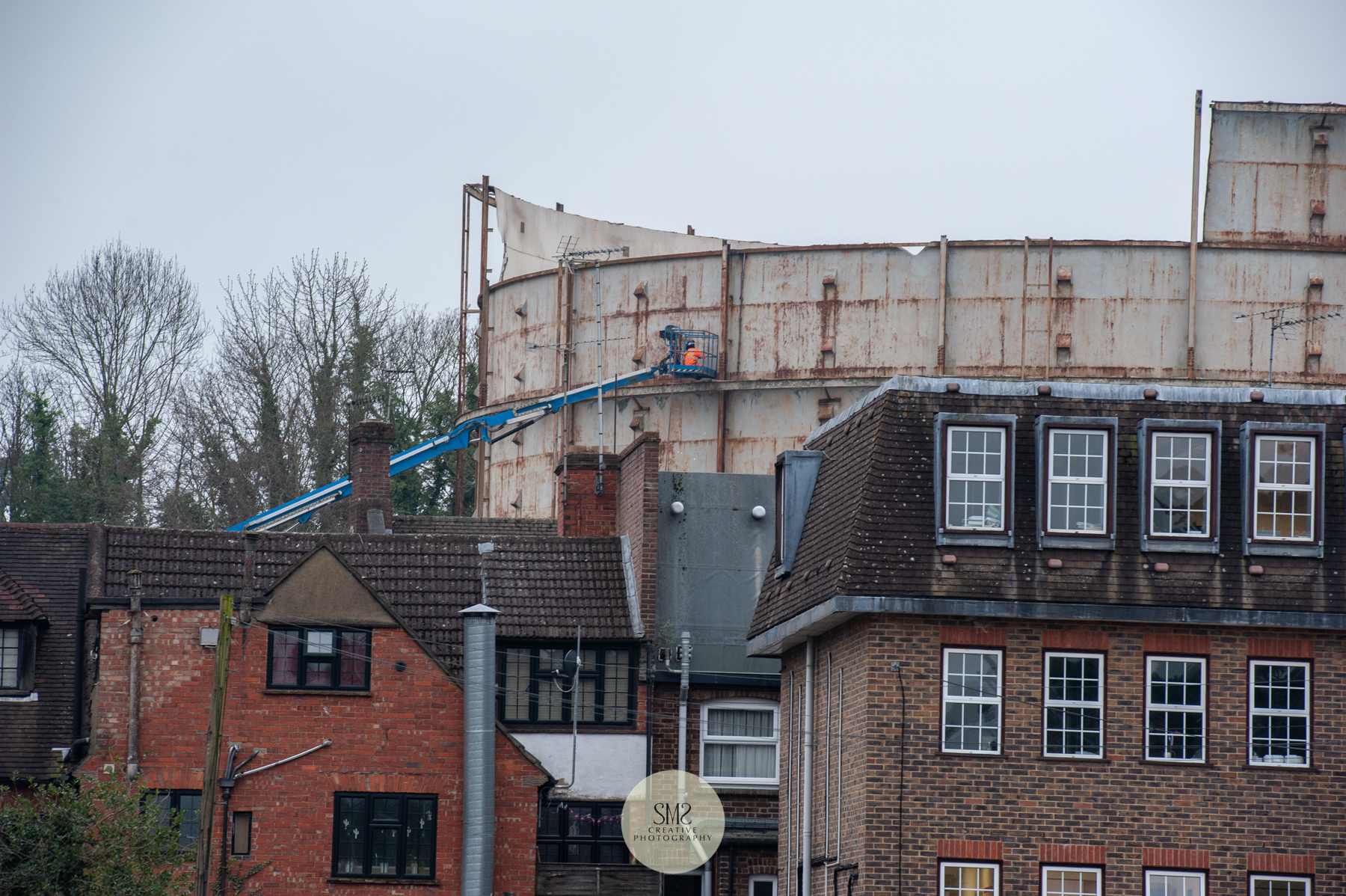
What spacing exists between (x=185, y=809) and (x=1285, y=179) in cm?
2988

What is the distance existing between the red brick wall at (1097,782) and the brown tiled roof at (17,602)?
15.2 m

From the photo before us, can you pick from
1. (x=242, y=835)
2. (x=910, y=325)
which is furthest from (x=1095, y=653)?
(x=910, y=325)

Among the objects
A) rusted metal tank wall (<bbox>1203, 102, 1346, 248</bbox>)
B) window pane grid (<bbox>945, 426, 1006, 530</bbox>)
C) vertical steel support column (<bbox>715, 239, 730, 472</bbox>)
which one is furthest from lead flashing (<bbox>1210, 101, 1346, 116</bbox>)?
window pane grid (<bbox>945, 426, 1006, 530</bbox>)

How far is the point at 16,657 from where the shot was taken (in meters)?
32.4

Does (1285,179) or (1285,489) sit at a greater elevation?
(1285,179)

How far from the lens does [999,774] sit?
25.3 metres

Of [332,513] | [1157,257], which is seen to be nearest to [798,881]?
[1157,257]

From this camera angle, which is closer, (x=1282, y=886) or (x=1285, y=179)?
(x=1282, y=886)

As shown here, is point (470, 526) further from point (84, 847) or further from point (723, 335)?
point (84, 847)

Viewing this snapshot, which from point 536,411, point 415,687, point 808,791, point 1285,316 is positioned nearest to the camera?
point 808,791

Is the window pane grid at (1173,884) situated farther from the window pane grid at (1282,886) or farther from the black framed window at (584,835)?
the black framed window at (584,835)

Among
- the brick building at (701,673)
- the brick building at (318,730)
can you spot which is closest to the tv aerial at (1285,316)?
the brick building at (701,673)

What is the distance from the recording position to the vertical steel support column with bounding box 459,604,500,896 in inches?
1188

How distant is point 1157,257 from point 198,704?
25.3 metres
